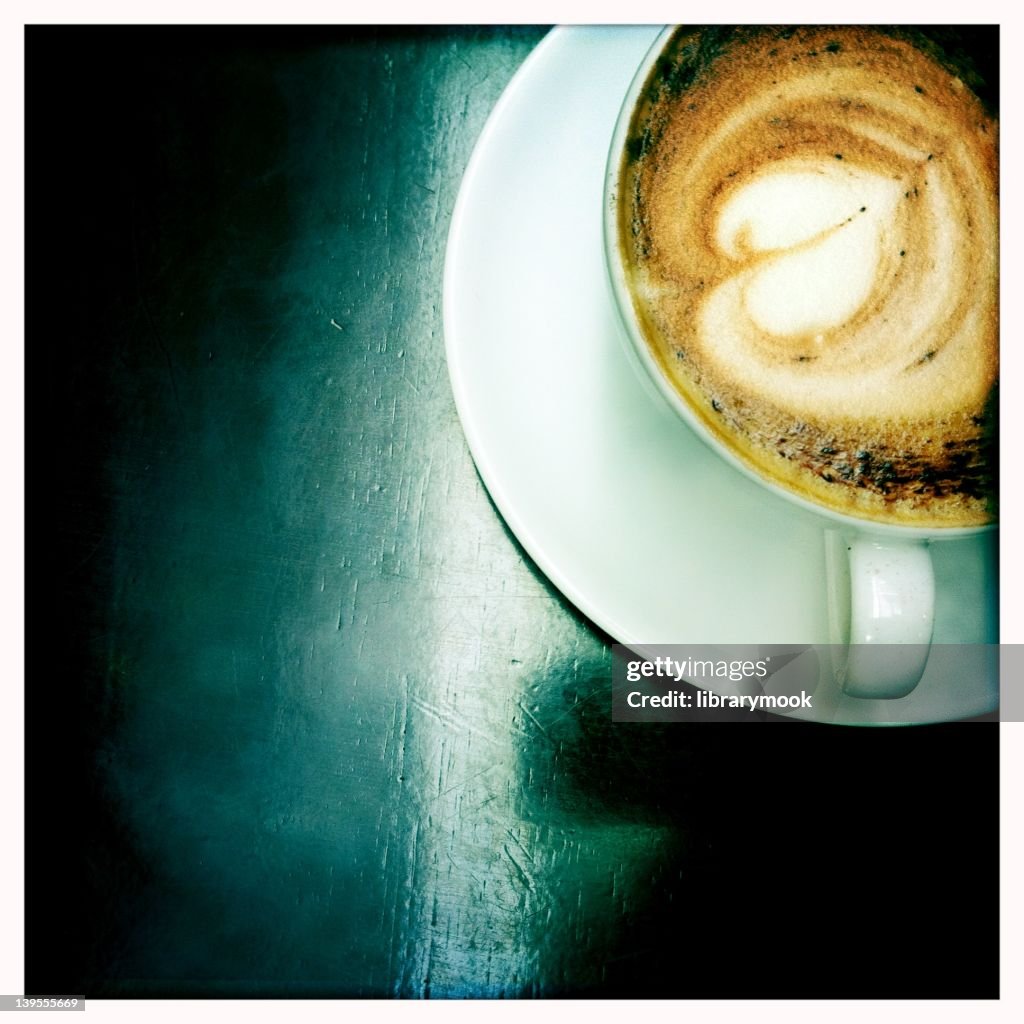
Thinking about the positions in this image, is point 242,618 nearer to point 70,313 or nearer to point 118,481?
point 118,481

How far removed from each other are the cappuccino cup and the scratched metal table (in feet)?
0.54

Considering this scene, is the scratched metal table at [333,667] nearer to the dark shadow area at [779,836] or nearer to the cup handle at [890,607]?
the dark shadow area at [779,836]

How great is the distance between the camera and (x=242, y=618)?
1.66 feet

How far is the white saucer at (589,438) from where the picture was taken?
0.45 meters

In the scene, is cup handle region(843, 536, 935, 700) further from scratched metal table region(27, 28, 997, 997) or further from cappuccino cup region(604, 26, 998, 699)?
scratched metal table region(27, 28, 997, 997)

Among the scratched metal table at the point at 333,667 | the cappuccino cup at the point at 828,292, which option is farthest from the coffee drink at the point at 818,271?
the scratched metal table at the point at 333,667

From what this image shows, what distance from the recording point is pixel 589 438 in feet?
1.53

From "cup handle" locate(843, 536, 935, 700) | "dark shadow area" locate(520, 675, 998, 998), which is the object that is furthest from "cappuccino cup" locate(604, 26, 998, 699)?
"dark shadow area" locate(520, 675, 998, 998)

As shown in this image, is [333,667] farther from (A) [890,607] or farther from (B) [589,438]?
(A) [890,607]

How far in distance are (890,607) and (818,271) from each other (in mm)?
168

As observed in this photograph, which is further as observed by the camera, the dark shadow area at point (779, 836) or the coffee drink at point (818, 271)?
the dark shadow area at point (779, 836)

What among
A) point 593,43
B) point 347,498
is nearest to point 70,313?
point 347,498

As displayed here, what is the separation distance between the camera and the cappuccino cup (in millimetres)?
379
